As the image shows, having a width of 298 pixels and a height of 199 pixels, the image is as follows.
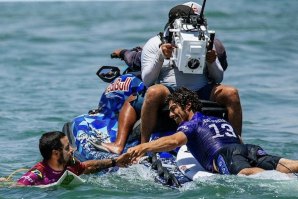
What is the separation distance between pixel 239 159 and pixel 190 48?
53.0 inches

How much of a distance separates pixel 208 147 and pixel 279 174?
0.80m

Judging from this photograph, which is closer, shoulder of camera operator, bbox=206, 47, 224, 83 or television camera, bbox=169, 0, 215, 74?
television camera, bbox=169, 0, 215, 74

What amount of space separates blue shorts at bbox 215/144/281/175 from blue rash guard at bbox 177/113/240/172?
96mm

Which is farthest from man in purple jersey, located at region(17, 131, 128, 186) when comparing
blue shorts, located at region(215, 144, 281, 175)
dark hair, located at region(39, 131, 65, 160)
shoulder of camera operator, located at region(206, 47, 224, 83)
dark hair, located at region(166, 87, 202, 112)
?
shoulder of camera operator, located at region(206, 47, 224, 83)

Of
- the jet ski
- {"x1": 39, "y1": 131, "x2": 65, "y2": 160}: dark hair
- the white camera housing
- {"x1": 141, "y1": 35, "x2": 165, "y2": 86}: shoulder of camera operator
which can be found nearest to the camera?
{"x1": 39, "y1": 131, "x2": 65, "y2": 160}: dark hair

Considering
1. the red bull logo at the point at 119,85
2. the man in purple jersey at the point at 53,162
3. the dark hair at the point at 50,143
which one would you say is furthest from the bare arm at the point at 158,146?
the red bull logo at the point at 119,85

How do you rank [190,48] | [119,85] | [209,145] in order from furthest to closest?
1. [119,85]
2. [190,48]
3. [209,145]

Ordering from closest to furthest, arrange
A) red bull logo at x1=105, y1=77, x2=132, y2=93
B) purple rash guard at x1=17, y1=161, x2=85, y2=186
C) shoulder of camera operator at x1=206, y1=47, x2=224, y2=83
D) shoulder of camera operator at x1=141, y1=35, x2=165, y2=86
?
purple rash guard at x1=17, y1=161, x2=85, y2=186
shoulder of camera operator at x1=206, y1=47, x2=224, y2=83
shoulder of camera operator at x1=141, y1=35, x2=165, y2=86
red bull logo at x1=105, y1=77, x2=132, y2=93

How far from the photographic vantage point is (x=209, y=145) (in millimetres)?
9422

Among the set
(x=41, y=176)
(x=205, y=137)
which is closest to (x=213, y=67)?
(x=205, y=137)

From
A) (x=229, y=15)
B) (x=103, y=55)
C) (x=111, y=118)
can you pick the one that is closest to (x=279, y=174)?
(x=111, y=118)

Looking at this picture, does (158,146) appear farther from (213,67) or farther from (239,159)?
(213,67)

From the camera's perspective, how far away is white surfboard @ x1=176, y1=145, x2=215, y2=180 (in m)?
9.41

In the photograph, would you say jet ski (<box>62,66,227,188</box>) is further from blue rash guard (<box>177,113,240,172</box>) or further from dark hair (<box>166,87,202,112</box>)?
dark hair (<box>166,87,202,112</box>)
